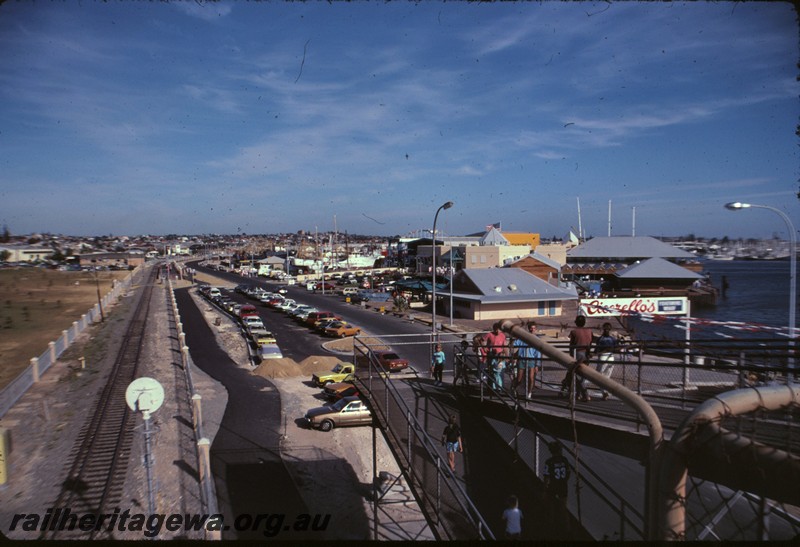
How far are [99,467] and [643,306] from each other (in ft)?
70.9

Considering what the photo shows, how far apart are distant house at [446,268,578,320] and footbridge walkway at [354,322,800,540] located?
26.8 m

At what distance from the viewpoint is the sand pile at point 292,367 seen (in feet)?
74.1

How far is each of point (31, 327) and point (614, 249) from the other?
85.0m

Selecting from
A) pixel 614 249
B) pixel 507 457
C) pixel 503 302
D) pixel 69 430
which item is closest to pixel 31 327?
pixel 69 430

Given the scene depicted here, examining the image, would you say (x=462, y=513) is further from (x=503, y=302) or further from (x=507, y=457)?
(x=503, y=302)

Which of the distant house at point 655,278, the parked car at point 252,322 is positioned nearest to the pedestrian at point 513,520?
the parked car at point 252,322

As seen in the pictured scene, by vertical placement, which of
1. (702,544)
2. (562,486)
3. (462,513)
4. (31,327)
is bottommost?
(31,327)

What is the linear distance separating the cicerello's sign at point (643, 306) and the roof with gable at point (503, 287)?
11.1 meters

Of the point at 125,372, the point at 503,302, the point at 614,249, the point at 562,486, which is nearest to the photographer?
the point at 562,486

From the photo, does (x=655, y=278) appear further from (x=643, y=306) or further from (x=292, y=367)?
(x=292, y=367)

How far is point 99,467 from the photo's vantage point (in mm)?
11195

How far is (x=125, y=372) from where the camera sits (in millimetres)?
20469

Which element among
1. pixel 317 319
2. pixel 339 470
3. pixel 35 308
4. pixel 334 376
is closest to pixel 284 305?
pixel 317 319

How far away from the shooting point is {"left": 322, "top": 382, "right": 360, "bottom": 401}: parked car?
1845cm
